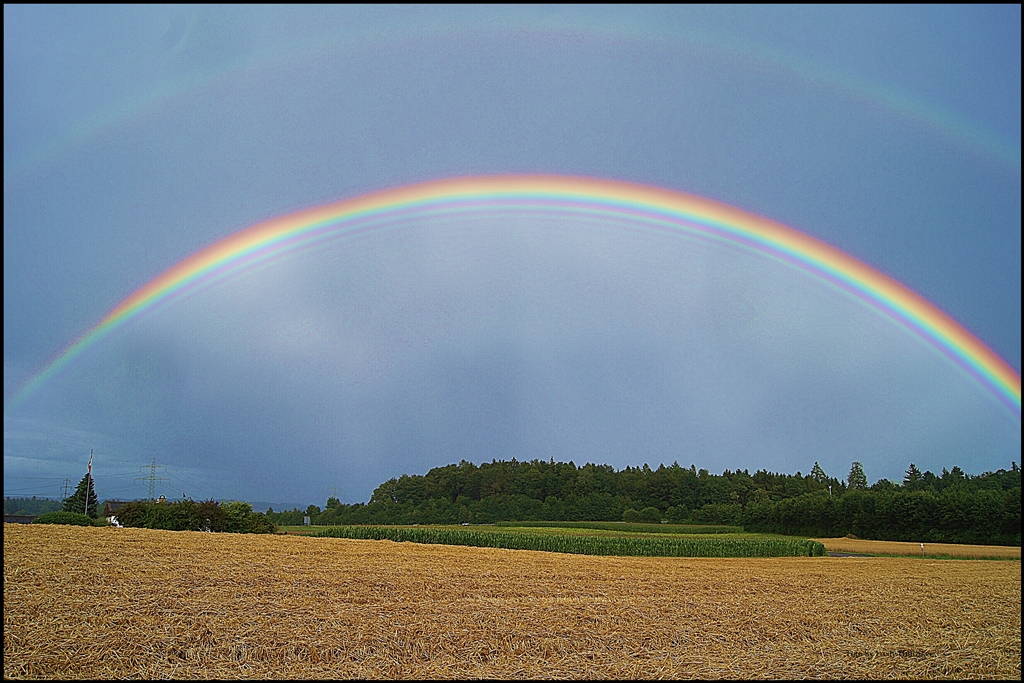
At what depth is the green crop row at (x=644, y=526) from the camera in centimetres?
7862

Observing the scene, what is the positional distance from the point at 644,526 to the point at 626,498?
1049 cm

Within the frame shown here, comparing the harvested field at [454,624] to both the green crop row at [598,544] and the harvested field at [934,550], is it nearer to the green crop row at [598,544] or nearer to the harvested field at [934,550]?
the green crop row at [598,544]

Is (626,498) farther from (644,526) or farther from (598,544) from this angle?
(598,544)

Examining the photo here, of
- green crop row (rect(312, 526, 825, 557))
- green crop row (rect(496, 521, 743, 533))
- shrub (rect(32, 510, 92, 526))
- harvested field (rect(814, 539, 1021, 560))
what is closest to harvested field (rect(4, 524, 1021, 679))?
shrub (rect(32, 510, 92, 526))

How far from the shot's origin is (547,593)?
14.3 metres

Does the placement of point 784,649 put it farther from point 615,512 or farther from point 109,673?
point 615,512

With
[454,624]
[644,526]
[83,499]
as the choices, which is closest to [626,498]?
[644,526]

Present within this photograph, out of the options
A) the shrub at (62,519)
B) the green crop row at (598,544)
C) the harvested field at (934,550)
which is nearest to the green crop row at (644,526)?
the harvested field at (934,550)

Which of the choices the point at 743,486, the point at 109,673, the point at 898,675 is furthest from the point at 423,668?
the point at 743,486

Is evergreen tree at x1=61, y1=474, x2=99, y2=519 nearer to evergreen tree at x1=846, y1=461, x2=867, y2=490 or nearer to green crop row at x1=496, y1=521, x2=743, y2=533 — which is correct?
green crop row at x1=496, y1=521, x2=743, y2=533

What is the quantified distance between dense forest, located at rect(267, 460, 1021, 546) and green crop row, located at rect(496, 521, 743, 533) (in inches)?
91.0

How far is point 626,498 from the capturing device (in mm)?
91250

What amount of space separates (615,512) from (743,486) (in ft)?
58.3

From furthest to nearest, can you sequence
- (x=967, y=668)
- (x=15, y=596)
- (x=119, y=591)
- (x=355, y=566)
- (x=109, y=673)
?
1. (x=355, y=566)
2. (x=119, y=591)
3. (x=15, y=596)
4. (x=967, y=668)
5. (x=109, y=673)
